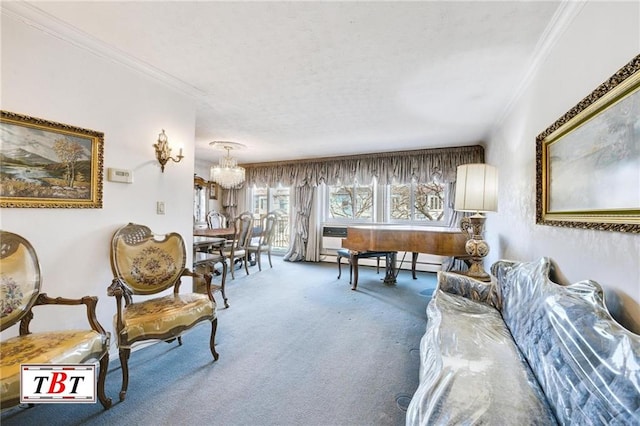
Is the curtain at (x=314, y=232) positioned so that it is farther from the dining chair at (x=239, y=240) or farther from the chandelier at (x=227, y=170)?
the chandelier at (x=227, y=170)

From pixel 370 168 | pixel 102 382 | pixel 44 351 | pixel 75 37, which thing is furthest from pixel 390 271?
pixel 75 37

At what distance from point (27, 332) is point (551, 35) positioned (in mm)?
3627

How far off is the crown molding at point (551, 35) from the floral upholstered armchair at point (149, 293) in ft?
9.46

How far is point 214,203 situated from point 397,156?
4.61 m

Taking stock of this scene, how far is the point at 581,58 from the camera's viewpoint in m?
1.47

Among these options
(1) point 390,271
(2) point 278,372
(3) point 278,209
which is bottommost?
(2) point 278,372

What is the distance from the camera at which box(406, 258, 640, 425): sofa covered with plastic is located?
876mm

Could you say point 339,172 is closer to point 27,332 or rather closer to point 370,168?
point 370,168

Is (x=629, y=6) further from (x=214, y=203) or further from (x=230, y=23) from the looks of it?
(x=214, y=203)


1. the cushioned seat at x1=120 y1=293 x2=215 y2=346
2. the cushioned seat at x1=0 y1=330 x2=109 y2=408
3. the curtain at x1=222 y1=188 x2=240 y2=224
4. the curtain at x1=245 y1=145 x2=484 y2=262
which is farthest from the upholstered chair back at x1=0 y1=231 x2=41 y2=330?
the curtain at x1=222 y1=188 x2=240 y2=224

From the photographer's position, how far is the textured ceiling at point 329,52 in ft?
5.35

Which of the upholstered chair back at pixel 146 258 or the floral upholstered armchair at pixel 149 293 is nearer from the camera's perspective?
Result: the floral upholstered armchair at pixel 149 293

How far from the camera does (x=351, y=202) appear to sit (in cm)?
620

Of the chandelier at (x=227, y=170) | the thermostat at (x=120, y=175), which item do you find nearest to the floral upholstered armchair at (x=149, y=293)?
the thermostat at (x=120, y=175)
